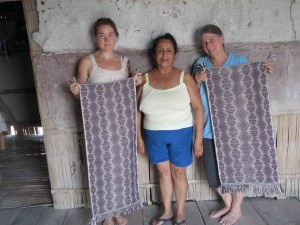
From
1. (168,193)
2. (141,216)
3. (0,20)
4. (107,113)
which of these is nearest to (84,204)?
(141,216)

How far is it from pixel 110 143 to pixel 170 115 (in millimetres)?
486

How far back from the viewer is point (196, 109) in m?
2.21

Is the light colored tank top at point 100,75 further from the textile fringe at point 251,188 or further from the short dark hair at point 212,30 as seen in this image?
the textile fringe at point 251,188

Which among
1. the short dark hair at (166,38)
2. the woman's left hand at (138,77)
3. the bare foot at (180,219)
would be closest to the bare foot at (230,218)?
the bare foot at (180,219)

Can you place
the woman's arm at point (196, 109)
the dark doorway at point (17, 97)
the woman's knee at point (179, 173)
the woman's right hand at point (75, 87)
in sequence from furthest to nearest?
the dark doorway at point (17, 97), the woman's knee at point (179, 173), the woman's arm at point (196, 109), the woman's right hand at point (75, 87)

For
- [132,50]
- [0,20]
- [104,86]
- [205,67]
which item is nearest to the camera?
[104,86]

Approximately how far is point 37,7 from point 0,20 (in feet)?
10.5

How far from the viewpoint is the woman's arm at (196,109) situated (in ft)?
7.06

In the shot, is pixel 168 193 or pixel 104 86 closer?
pixel 104 86

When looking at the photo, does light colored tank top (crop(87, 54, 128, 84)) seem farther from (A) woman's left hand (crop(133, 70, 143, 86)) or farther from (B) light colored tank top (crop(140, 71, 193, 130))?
(B) light colored tank top (crop(140, 71, 193, 130))

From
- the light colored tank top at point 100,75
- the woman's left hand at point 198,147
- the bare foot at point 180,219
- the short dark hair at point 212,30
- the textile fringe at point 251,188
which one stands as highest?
the short dark hair at point 212,30

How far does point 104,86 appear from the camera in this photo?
2.12 m

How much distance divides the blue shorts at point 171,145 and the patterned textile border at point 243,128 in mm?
268

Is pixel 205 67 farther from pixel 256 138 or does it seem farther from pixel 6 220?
pixel 6 220
